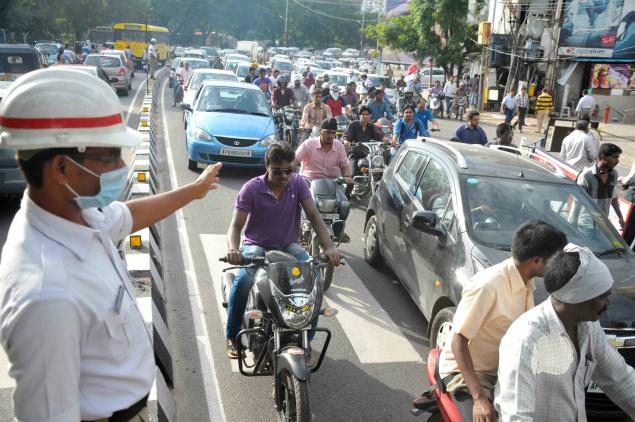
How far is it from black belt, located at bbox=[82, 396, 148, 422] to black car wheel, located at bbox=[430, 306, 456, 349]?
10.0 ft

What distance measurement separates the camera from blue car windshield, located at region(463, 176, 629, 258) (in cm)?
511

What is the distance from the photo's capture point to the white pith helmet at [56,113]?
5.88 ft

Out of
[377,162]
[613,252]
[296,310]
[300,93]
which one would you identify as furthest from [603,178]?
[300,93]

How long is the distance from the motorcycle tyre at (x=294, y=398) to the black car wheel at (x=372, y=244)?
3.66 meters

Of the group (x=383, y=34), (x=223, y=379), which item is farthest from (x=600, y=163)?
(x=383, y=34)

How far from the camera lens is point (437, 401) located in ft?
11.0

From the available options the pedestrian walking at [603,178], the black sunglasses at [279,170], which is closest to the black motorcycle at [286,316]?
the black sunglasses at [279,170]

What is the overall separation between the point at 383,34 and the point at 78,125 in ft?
127

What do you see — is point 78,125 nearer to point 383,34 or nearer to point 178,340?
point 178,340

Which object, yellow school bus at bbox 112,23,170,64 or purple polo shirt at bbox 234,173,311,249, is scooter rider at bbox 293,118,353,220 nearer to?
purple polo shirt at bbox 234,173,311,249

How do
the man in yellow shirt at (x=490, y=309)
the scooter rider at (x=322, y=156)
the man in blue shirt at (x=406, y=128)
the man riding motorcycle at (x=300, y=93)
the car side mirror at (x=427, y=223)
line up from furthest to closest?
1. the man riding motorcycle at (x=300, y=93)
2. the man in blue shirt at (x=406, y=128)
3. the scooter rider at (x=322, y=156)
4. the car side mirror at (x=427, y=223)
5. the man in yellow shirt at (x=490, y=309)

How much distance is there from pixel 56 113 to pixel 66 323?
2.02 feet

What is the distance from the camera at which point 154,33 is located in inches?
2101

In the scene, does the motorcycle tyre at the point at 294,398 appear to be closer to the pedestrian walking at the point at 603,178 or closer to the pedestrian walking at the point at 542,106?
the pedestrian walking at the point at 603,178
